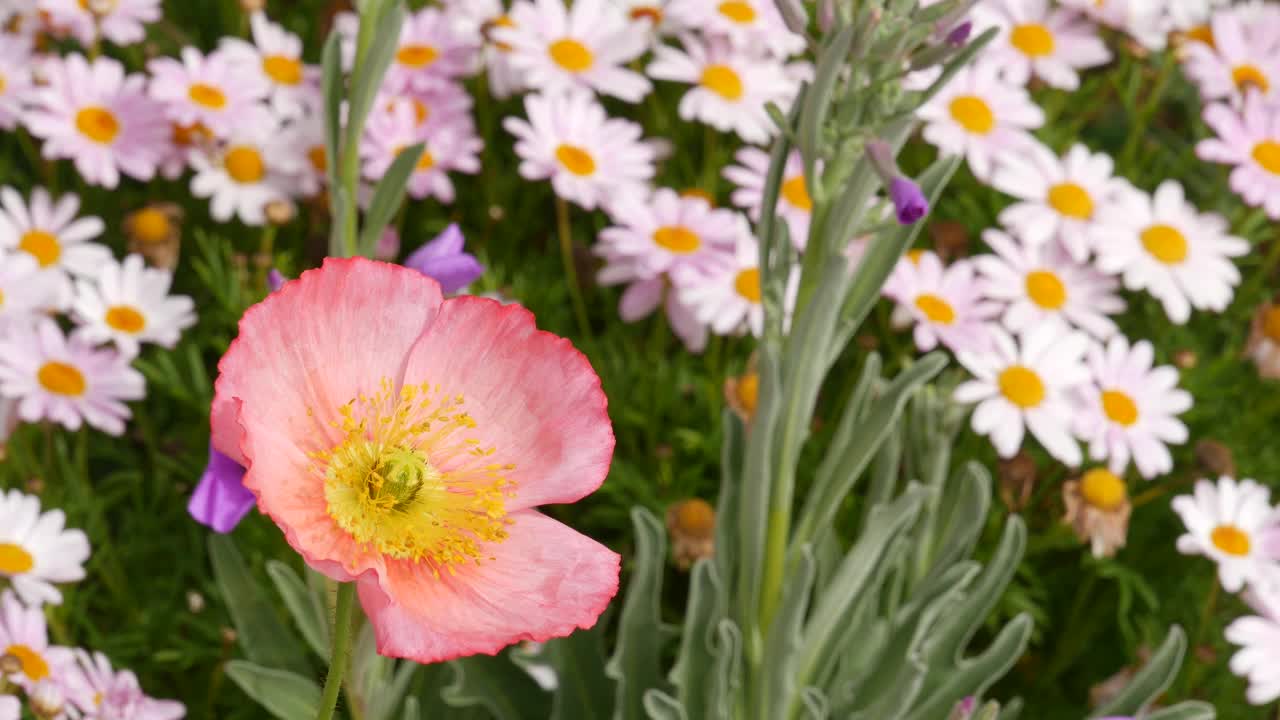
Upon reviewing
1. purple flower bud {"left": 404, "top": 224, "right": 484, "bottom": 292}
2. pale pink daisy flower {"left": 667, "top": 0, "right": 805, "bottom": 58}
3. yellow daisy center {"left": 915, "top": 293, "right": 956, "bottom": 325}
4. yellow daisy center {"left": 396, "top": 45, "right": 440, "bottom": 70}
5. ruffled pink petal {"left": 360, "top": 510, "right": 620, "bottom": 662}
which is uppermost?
ruffled pink petal {"left": 360, "top": 510, "right": 620, "bottom": 662}

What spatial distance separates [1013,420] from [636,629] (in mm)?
431

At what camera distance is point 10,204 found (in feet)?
4.77

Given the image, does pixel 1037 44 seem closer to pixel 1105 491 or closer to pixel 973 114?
pixel 973 114

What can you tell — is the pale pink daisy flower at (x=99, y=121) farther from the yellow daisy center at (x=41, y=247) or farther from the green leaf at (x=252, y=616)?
the green leaf at (x=252, y=616)

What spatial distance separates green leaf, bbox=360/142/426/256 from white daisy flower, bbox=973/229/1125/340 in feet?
2.13

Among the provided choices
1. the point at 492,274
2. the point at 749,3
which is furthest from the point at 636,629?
the point at 749,3

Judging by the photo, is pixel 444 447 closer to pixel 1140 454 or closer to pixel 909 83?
pixel 1140 454

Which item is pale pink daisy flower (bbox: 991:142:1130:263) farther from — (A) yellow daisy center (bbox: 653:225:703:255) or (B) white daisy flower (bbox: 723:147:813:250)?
(A) yellow daisy center (bbox: 653:225:703:255)

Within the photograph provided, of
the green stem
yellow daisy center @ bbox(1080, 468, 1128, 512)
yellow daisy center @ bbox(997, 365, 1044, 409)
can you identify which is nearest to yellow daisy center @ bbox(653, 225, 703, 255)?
yellow daisy center @ bbox(997, 365, 1044, 409)

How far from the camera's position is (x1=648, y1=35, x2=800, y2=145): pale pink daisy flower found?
63.6 inches

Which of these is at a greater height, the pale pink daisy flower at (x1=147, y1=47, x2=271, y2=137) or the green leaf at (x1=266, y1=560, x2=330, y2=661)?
the pale pink daisy flower at (x1=147, y1=47, x2=271, y2=137)

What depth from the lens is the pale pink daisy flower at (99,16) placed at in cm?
159

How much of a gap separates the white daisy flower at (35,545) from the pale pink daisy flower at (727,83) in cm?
77

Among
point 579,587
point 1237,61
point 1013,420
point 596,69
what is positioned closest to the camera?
point 579,587
